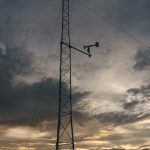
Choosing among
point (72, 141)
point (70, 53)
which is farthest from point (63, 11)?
point (72, 141)

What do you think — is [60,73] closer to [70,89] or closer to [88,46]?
[70,89]

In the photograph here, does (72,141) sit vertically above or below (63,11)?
below

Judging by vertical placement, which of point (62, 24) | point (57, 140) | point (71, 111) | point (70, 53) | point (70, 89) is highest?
point (62, 24)

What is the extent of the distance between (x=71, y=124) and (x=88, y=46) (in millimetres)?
29648

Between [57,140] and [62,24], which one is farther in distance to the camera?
[62,24]

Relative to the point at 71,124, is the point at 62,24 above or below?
above

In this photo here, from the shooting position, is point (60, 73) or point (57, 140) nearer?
point (57, 140)

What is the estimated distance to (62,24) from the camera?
380ft

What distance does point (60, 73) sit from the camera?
108000mm

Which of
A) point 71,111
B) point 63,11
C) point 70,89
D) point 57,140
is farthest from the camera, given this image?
point 63,11

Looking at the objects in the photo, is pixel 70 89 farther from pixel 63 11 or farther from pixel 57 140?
pixel 63 11

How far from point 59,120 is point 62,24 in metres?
35.9

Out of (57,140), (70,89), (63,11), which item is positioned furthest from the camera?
(63,11)

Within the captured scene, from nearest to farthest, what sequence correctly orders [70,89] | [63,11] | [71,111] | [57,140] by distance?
[57,140] < [71,111] < [70,89] < [63,11]
